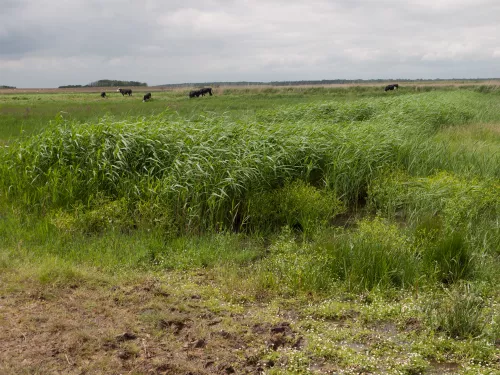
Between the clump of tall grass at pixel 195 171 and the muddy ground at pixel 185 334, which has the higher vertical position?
the clump of tall grass at pixel 195 171

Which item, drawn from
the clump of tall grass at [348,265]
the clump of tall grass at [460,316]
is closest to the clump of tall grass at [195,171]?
the clump of tall grass at [348,265]

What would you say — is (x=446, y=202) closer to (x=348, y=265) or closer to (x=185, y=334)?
(x=348, y=265)

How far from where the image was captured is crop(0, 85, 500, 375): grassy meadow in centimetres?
340

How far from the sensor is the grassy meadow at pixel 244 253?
3.40 metres

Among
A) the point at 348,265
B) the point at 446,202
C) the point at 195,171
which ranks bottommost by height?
the point at 348,265

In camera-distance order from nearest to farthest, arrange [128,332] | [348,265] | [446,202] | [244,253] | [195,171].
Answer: [128,332], [348,265], [244,253], [446,202], [195,171]

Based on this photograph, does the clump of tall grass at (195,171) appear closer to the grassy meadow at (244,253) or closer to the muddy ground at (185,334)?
the grassy meadow at (244,253)

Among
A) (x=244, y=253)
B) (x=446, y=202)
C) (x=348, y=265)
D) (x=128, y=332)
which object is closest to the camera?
(x=128, y=332)

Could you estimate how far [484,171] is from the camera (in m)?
8.03

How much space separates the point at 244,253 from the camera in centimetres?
528

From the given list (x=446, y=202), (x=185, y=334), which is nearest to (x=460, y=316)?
(x=185, y=334)

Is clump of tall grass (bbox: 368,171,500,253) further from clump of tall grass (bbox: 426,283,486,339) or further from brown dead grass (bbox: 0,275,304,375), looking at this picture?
brown dead grass (bbox: 0,275,304,375)

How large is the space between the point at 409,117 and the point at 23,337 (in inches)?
493

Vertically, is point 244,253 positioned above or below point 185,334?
above
